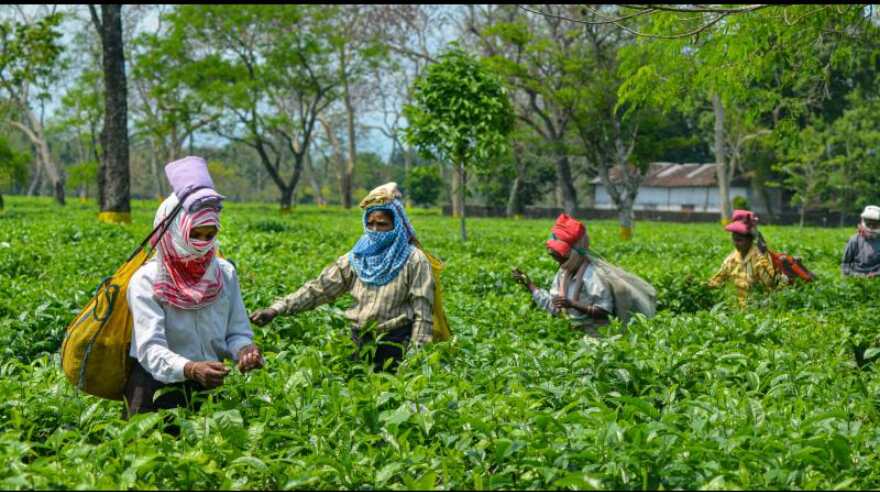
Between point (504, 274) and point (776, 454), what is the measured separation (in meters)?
7.10

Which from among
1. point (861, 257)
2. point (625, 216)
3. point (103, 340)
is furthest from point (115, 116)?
point (103, 340)

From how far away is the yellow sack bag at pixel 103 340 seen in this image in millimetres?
3914

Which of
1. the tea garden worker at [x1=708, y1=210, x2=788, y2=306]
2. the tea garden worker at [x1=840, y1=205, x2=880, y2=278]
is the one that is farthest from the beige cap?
the tea garden worker at [x1=840, y1=205, x2=880, y2=278]

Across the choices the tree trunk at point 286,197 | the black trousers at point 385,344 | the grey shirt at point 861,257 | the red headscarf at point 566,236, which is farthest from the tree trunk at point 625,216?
the black trousers at point 385,344

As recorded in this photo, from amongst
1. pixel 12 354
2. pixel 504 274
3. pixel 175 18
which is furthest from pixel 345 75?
pixel 12 354

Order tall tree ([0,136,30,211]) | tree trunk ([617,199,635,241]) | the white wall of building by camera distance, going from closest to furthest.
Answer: tree trunk ([617,199,635,241])
tall tree ([0,136,30,211])
the white wall of building

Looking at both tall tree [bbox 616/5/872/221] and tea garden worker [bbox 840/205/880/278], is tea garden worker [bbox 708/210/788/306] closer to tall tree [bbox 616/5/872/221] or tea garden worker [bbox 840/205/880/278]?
tall tree [bbox 616/5/872/221]

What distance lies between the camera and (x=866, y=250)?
10453 mm

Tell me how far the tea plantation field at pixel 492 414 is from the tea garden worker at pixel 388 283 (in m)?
0.26

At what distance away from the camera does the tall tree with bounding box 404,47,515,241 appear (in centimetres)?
1880

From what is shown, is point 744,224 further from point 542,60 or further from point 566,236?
point 542,60

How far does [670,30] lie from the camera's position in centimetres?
885

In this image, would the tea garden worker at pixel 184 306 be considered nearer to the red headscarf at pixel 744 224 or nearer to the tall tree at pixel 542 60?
the red headscarf at pixel 744 224

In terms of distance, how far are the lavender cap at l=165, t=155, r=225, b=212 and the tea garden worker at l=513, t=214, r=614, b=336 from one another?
326 cm
